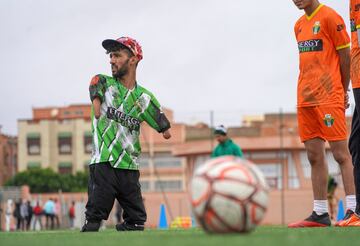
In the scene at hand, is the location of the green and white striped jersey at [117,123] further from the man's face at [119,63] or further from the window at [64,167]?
the window at [64,167]

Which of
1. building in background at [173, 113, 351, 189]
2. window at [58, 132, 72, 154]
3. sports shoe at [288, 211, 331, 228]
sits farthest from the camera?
window at [58, 132, 72, 154]

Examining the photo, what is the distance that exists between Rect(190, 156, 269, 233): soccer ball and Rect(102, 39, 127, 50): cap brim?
13.5ft

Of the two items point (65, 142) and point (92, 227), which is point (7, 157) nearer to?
point (65, 142)

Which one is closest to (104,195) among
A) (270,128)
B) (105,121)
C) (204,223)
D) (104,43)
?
(105,121)

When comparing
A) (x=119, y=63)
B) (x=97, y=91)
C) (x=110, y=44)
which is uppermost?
(x=110, y=44)

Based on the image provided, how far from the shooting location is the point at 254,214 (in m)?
5.62

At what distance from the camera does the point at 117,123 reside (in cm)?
929

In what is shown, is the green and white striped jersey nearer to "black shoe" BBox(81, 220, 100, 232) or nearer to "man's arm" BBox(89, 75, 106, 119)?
"man's arm" BBox(89, 75, 106, 119)

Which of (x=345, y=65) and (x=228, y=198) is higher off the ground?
(x=345, y=65)

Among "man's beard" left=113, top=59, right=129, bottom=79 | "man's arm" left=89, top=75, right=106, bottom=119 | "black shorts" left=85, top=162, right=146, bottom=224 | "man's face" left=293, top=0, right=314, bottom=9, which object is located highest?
"man's face" left=293, top=0, right=314, bottom=9

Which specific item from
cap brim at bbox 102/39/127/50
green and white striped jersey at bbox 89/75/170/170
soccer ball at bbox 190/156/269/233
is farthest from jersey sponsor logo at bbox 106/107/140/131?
soccer ball at bbox 190/156/269/233

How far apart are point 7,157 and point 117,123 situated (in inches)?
4493

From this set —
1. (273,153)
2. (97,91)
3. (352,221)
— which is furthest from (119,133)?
(273,153)

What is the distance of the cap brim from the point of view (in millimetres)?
9625
